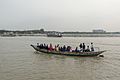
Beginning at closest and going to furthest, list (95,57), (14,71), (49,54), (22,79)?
(22,79)
(14,71)
(95,57)
(49,54)

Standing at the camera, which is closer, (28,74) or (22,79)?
(22,79)

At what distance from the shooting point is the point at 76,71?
21.4 metres

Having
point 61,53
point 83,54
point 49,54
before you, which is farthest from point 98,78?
point 49,54

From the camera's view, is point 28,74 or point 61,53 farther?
point 61,53

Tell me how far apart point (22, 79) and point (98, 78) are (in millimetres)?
6485

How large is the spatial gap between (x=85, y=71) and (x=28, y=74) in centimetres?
582

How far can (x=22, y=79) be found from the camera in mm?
17672

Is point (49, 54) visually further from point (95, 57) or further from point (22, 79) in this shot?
point (22, 79)

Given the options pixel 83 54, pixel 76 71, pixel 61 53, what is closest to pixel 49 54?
pixel 61 53

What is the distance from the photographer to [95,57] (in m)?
31.4

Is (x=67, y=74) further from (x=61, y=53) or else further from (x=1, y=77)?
(x=61, y=53)

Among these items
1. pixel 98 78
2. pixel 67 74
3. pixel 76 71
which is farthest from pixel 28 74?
pixel 98 78

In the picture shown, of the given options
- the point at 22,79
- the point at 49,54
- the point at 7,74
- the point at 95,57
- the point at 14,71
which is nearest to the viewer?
the point at 22,79

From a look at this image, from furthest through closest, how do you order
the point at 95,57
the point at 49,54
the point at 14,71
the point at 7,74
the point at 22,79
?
the point at 49,54 < the point at 95,57 < the point at 14,71 < the point at 7,74 < the point at 22,79
